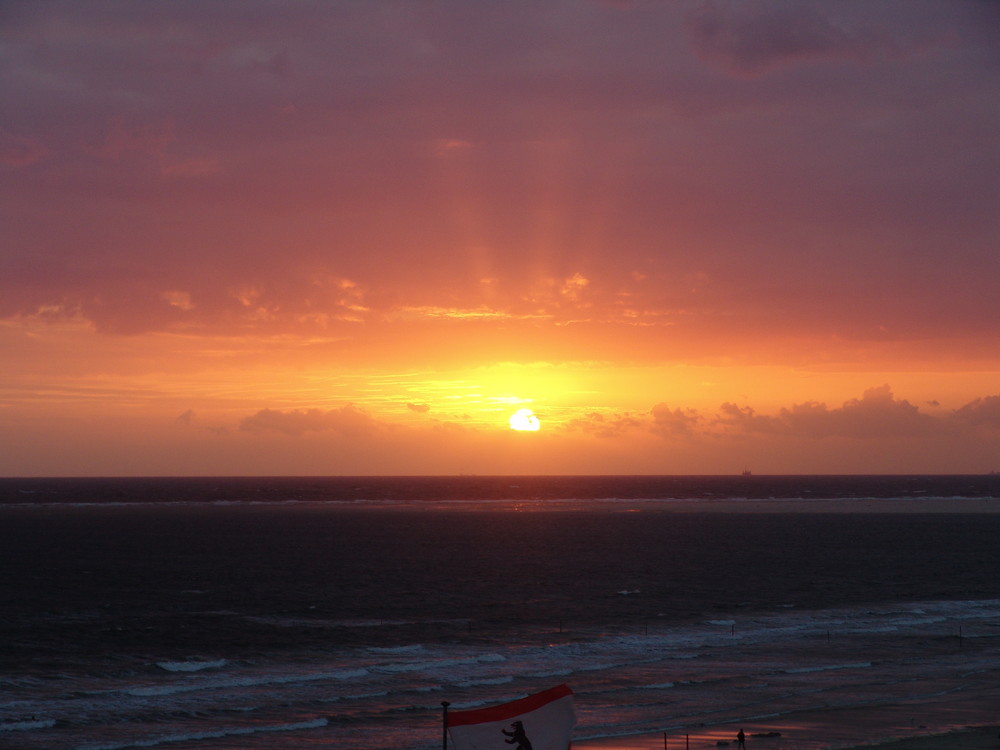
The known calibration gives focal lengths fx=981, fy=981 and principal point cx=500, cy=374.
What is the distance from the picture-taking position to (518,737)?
19.7 m

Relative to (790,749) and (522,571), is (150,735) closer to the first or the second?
(790,749)

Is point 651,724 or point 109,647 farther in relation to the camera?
point 109,647

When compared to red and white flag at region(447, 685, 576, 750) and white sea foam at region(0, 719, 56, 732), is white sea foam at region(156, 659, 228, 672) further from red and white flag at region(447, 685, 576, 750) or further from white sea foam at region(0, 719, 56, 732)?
red and white flag at region(447, 685, 576, 750)

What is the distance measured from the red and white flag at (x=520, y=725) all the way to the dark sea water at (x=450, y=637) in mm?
19621

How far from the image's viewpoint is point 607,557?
4781 inches


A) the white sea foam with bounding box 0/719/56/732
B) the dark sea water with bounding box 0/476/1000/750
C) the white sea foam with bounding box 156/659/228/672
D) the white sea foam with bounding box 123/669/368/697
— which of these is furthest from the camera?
the white sea foam with bounding box 156/659/228/672

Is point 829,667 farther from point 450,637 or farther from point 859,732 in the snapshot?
point 450,637

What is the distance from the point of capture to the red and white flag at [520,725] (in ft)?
64.6

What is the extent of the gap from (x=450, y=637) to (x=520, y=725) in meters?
45.7

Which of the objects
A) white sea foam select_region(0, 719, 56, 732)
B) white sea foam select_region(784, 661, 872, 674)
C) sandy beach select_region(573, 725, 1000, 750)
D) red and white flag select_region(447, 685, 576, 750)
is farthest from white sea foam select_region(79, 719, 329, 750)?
white sea foam select_region(784, 661, 872, 674)

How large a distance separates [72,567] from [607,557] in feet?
202

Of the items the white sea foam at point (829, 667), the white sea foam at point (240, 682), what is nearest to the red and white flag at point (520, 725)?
the white sea foam at point (240, 682)

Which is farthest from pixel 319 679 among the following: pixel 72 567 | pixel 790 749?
pixel 72 567

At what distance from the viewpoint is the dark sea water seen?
43.2 meters
